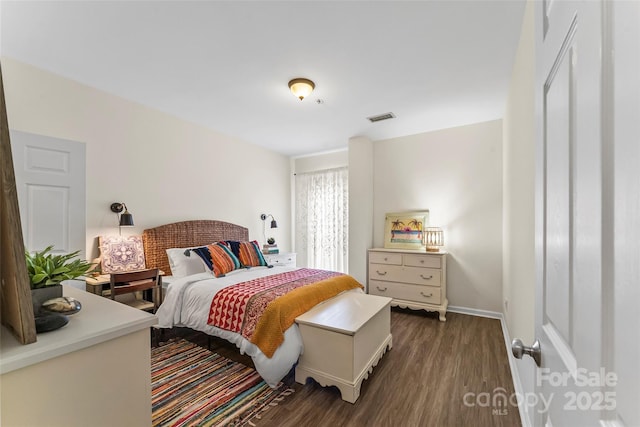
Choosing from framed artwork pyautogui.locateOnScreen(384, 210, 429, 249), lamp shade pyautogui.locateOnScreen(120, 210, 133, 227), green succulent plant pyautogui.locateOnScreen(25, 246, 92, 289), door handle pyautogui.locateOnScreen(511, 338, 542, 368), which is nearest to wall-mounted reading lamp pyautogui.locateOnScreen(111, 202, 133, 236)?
lamp shade pyautogui.locateOnScreen(120, 210, 133, 227)

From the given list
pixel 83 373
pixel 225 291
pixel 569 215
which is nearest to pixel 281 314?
pixel 225 291

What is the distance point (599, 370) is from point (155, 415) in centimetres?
228

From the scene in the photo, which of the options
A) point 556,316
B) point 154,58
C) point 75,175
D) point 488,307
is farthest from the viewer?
point 488,307

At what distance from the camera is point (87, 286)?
2512mm

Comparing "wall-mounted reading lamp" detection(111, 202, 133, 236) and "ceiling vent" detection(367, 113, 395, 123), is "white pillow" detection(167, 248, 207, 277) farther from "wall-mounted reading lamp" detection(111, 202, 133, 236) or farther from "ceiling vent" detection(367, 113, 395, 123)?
"ceiling vent" detection(367, 113, 395, 123)

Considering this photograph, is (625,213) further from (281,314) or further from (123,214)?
(123,214)

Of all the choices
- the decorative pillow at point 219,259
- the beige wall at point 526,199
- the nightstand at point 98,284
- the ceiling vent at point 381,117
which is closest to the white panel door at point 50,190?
the nightstand at point 98,284

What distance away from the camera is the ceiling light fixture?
251 cm

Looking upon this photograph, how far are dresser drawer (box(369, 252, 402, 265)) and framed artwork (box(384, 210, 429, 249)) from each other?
1.13 ft

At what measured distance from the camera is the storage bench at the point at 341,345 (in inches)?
74.6

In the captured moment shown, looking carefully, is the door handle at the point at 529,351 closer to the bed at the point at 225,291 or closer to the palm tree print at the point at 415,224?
the bed at the point at 225,291

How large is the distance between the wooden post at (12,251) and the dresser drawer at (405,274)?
356 centimetres

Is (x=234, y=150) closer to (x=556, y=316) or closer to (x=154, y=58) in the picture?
(x=154, y=58)

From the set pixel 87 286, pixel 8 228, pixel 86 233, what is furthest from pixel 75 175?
pixel 8 228
